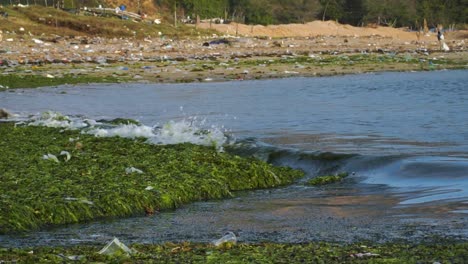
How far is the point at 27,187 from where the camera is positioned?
7285mm

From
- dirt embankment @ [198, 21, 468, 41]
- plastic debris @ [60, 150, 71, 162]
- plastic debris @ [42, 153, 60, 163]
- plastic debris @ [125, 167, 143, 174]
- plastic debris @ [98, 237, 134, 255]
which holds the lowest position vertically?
dirt embankment @ [198, 21, 468, 41]

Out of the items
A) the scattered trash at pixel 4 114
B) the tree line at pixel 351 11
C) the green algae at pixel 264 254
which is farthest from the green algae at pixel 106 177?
the tree line at pixel 351 11

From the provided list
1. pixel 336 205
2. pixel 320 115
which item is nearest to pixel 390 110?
pixel 320 115

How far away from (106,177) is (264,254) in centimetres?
328

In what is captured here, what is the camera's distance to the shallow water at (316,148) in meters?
6.18

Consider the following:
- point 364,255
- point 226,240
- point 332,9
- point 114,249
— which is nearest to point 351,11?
point 332,9

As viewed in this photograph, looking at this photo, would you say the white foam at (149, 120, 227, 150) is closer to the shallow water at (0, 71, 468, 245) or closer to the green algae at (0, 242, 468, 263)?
the shallow water at (0, 71, 468, 245)

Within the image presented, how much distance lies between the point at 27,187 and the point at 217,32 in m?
62.6

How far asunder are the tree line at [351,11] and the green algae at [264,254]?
87858 millimetres

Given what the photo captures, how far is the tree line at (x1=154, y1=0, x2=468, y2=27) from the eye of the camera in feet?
312

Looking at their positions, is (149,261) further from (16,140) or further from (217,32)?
(217,32)

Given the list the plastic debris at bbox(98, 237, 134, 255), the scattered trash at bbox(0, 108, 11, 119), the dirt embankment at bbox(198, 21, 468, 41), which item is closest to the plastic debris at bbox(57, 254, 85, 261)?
the plastic debris at bbox(98, 237, 134, 255)

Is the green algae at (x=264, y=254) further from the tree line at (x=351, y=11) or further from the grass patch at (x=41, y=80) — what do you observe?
the tree line at (x=351, y=11)

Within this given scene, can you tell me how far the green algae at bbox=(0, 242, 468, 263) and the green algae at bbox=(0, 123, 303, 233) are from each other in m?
1.38
